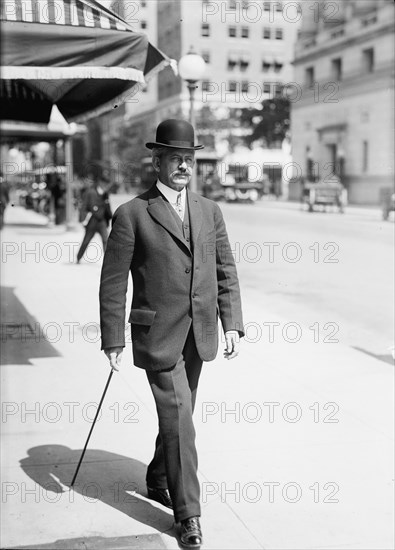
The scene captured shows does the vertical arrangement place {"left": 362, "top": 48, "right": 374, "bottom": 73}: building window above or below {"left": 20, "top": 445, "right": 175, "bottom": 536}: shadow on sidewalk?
above

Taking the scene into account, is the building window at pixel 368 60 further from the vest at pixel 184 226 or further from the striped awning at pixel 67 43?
the vest at pixel 184 226

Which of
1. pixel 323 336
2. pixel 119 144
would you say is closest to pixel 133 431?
pixel 323 336

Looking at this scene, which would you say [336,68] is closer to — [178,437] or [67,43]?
[67,43]

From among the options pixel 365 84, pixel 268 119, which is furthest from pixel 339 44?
pixel 268 119

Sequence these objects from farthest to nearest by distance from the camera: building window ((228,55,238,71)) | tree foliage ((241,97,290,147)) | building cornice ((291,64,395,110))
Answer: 1. tree foliage ((241,97,290,147))
2. building cornice ((291,64,395,110))
3. building window ((228,55,238,71))

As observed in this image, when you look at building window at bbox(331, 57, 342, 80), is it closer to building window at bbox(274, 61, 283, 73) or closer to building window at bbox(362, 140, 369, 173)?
building window at bbox(274, 61, 283, 73)

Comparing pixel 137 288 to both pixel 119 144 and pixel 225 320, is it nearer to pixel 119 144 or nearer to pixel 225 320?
pixel 225 320

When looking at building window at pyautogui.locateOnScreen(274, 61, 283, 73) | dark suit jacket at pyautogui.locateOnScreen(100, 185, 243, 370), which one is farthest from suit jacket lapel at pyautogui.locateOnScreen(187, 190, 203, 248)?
building window at pyautogui.locateOnScreen(274, 61, 283, 73)

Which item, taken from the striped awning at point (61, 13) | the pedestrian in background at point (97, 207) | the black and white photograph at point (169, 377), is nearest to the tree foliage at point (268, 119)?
the pedestrian in background at point (97, 207)

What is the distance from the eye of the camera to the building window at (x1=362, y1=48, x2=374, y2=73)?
5094 cm

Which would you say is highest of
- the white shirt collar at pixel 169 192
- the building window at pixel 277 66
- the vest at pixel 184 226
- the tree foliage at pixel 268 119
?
the building window at pixel 277 66

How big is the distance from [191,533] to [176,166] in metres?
1.74

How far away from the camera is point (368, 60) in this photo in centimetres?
5166

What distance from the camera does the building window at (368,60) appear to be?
167 ft
